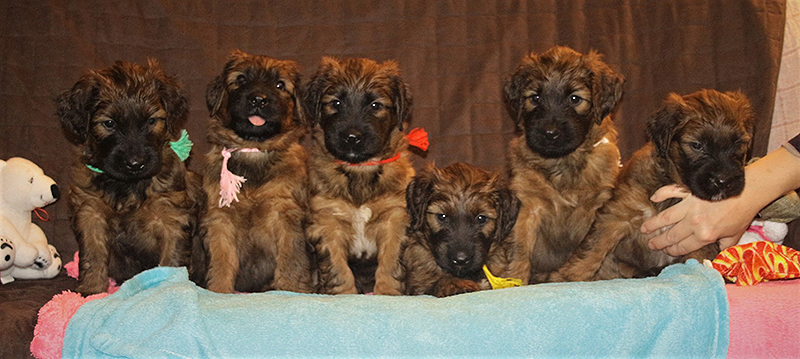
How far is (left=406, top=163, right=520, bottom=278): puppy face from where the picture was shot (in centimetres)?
326

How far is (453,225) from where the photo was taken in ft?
10.9

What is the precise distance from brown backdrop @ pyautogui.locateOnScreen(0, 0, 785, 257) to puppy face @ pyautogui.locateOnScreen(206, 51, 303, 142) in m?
0.61

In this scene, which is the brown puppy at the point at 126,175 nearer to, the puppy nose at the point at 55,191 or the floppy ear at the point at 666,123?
the puppy nose at the point at 55,191

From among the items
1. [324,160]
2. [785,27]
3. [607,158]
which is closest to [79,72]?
[324,160]

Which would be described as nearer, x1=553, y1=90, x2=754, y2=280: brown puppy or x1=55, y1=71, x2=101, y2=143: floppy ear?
x1=553, y1=90, x2=754, y2=280: brown puppy

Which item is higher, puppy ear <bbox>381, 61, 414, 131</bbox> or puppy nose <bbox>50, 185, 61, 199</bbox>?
puppy ear <bbox>381, 61, 414, 131</bbox>

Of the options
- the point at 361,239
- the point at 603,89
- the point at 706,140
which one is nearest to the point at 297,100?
the point at 361,239

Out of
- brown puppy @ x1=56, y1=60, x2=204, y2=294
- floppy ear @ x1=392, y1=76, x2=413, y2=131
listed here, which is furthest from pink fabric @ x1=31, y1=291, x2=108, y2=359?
floppy ear @ x1=392, y1=76, x2=413, y2=131

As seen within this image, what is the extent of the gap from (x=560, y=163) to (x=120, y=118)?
8.18 feet

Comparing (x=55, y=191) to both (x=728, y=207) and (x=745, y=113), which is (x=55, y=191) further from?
(x=745, y=113)

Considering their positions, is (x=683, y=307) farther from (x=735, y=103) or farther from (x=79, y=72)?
(x=79, y=72)

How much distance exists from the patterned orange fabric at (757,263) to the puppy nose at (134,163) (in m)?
2.98

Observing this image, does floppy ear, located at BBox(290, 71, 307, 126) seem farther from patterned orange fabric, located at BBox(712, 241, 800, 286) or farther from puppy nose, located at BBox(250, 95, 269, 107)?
patterned orange fabric, located at BBox(712, 241, 800, 286)

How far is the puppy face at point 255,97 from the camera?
3514 millimetres
